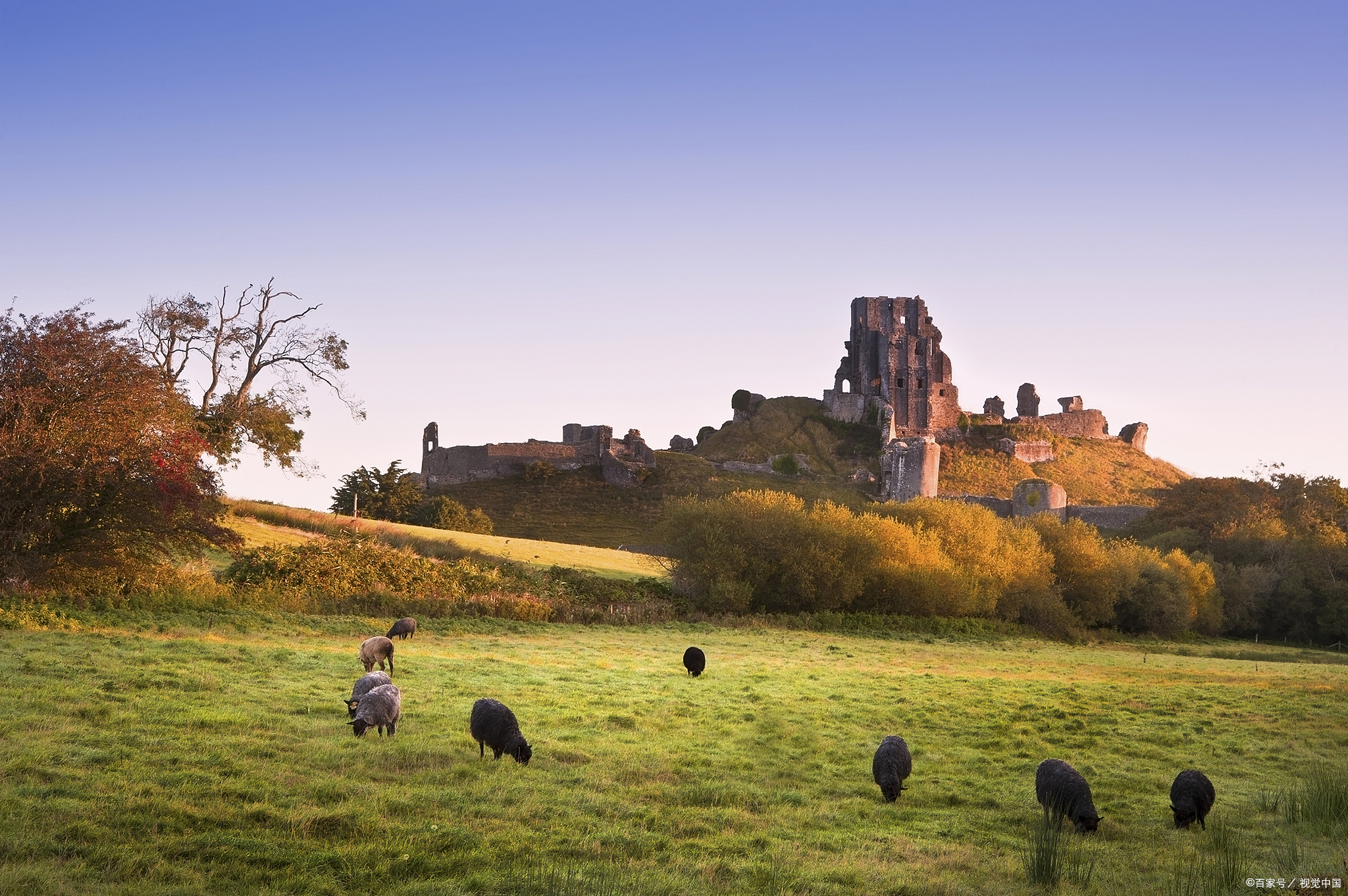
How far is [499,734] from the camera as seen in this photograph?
10.8m

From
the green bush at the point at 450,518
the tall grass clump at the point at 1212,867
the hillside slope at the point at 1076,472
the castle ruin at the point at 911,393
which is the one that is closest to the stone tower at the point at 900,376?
the castle ruin at the point at 911,393

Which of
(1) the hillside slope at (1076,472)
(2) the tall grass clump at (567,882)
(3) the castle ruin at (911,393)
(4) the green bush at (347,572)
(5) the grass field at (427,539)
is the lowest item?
(2) the tall grass clump at (567,882)

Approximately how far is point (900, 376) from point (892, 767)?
81688mm

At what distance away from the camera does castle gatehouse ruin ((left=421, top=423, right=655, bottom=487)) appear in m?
74.5

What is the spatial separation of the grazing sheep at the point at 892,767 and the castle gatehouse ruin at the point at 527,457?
61383 millimetres

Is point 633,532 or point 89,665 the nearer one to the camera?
point 89,665

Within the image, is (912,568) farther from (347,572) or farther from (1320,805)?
(1320,805)

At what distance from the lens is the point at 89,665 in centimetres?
1302

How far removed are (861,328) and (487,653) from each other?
8064cm

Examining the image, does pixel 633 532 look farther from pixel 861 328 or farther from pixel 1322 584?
pixel 861 328

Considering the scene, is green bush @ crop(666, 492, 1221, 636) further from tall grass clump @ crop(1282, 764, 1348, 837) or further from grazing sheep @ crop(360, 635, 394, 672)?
tall grass clump @ crop(1282, 764, 1348, 837)

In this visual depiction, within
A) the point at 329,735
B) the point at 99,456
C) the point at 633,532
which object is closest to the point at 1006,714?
the point at 329,735

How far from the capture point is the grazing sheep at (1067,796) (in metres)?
9.94

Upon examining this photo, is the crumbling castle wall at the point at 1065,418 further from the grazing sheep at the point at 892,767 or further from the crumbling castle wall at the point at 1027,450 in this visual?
the grazing sheep at the point at 892,767
